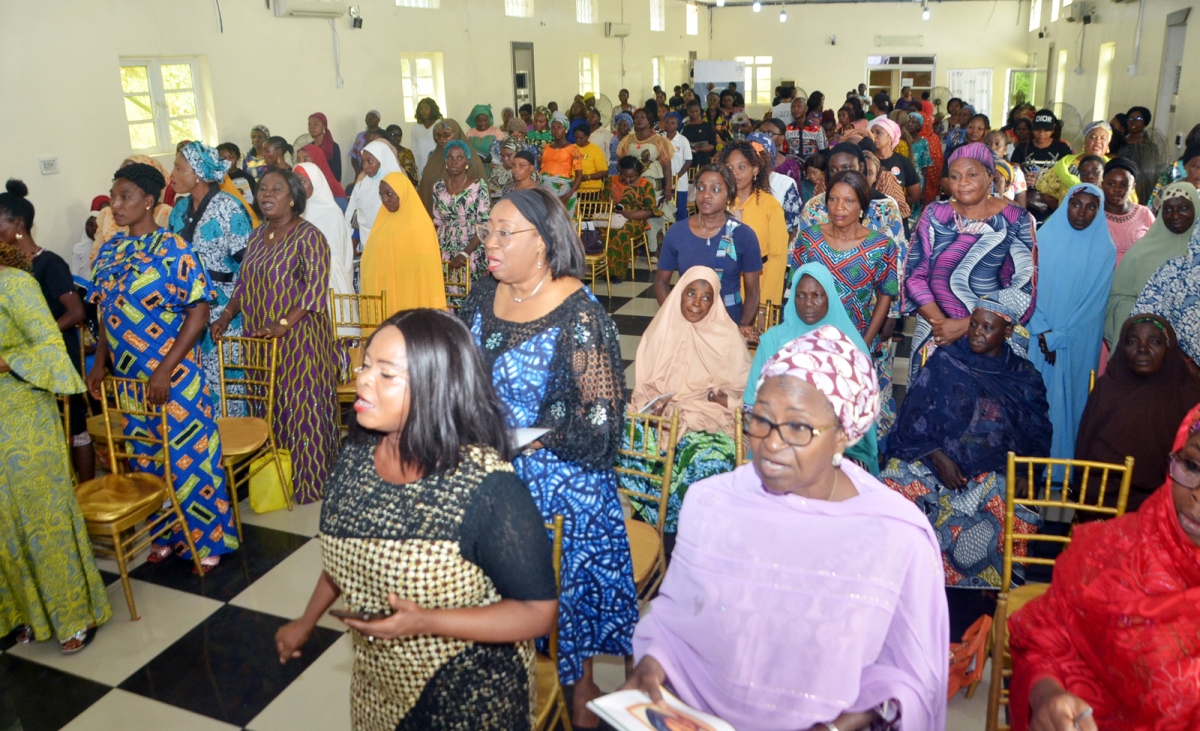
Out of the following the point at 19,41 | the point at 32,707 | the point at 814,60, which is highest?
the point at 814,60

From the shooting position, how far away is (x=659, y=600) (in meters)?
1.76

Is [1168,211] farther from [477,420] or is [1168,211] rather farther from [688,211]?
[688,211]

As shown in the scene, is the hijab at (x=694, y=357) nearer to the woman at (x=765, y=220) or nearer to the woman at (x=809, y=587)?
the woman at (x=765, y=220)

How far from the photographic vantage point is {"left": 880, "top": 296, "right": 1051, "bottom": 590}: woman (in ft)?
9.88

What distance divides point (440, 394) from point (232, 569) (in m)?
2.33

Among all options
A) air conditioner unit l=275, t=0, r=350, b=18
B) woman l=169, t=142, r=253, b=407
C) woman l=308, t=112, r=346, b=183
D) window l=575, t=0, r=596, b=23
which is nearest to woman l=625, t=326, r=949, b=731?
woman l=169, t=142, r=253, b=407

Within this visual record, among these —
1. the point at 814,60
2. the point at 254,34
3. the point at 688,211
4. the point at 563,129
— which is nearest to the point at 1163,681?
the point at 688,211

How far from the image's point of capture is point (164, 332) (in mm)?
3186

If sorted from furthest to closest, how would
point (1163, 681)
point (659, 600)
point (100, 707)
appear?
point (100, 707) → point (659, 600) → point (1163, 681)

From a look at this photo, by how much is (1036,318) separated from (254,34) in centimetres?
749

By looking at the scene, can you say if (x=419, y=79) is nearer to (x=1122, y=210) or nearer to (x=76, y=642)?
(x=1122, y=210)

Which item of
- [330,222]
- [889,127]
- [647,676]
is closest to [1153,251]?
[889,127]

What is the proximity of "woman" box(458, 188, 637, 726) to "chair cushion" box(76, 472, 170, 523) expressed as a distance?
5.08 ft

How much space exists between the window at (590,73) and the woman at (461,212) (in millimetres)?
10973
